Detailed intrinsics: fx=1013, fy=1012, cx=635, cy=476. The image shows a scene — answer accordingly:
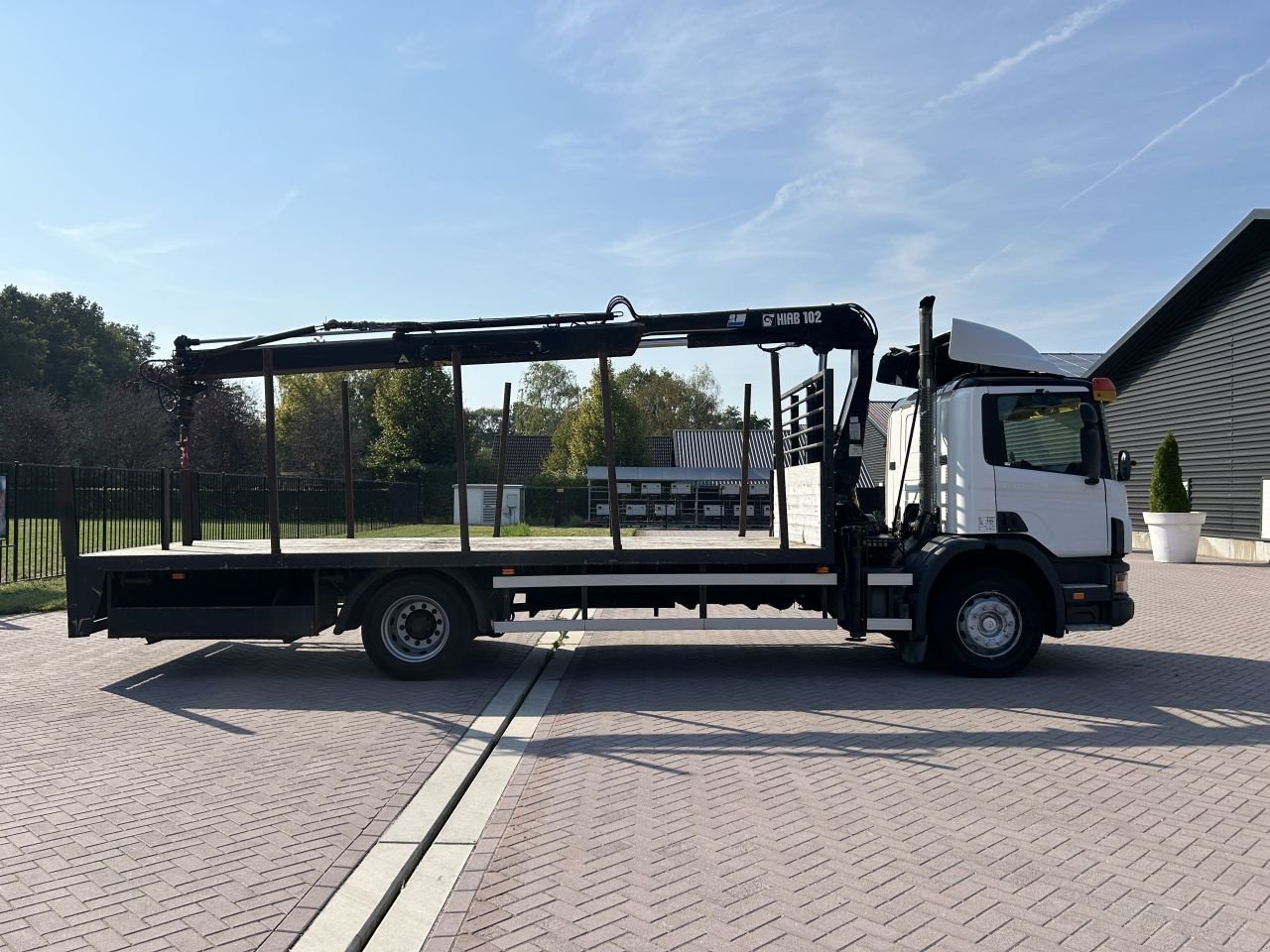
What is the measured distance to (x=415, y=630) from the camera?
8.72m

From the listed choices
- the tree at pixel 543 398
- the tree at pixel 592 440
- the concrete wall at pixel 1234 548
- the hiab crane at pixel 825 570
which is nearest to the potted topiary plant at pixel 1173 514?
the concrete wall at pixel 1234 548

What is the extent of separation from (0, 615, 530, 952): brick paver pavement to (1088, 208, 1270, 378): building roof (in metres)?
18.9

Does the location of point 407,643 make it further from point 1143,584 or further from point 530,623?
point 1143,584

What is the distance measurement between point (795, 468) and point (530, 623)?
9.81 feet

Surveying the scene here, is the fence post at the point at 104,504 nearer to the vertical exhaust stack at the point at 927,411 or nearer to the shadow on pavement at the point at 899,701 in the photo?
the shadow on pavement at the point at 899,701

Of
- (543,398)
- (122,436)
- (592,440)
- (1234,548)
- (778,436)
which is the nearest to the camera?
(778,436)

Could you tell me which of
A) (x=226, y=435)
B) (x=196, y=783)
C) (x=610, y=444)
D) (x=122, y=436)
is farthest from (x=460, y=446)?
(x=122, y=436)

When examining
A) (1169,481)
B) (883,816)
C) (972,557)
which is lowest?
(883,816)

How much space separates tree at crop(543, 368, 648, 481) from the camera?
152ft

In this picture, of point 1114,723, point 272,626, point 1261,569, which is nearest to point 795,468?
point 1114,723

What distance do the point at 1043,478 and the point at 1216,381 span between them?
17350 mm

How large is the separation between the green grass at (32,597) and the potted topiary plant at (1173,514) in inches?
816

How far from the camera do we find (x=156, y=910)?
13.0ft

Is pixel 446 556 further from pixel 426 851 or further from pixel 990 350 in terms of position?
pixel 990 350
